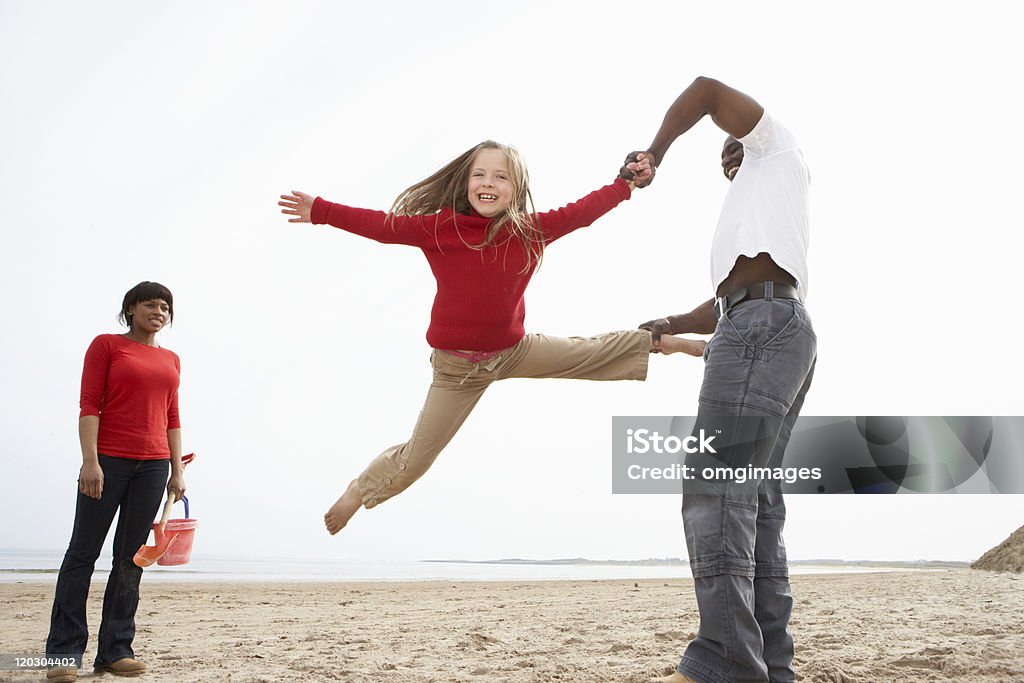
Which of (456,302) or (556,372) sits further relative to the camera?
(556,372)

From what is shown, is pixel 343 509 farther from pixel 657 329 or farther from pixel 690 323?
pixel 690 323

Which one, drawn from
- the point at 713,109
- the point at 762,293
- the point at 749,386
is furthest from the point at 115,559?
the point at 713,109

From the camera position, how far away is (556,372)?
4.37m

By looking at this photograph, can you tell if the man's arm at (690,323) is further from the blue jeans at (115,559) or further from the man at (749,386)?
the blue jeans at (115,559)

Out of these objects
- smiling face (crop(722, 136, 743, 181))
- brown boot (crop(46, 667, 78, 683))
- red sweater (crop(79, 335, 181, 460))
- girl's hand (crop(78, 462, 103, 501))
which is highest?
smiling face (crop(722, 136, 743, 181))

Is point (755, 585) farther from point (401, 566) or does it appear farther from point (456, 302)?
point (401, 566)

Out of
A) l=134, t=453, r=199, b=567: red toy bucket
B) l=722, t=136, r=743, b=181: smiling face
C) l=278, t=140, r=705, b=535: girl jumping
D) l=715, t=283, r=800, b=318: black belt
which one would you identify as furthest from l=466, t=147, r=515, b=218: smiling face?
l=134, t=453, r=199, b=567: red toy bucket

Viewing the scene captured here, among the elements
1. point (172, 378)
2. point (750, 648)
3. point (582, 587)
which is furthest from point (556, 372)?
point (582, 587)

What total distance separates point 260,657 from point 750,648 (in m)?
3.47

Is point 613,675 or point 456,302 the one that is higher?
point 456,302

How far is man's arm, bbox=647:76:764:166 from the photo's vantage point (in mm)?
2926

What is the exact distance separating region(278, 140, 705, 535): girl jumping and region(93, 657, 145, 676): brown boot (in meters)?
1.85

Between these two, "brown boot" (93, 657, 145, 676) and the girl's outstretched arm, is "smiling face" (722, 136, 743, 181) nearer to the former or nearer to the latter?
the girl's outstretched arm

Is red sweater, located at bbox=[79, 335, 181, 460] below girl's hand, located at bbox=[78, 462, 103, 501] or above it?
above
